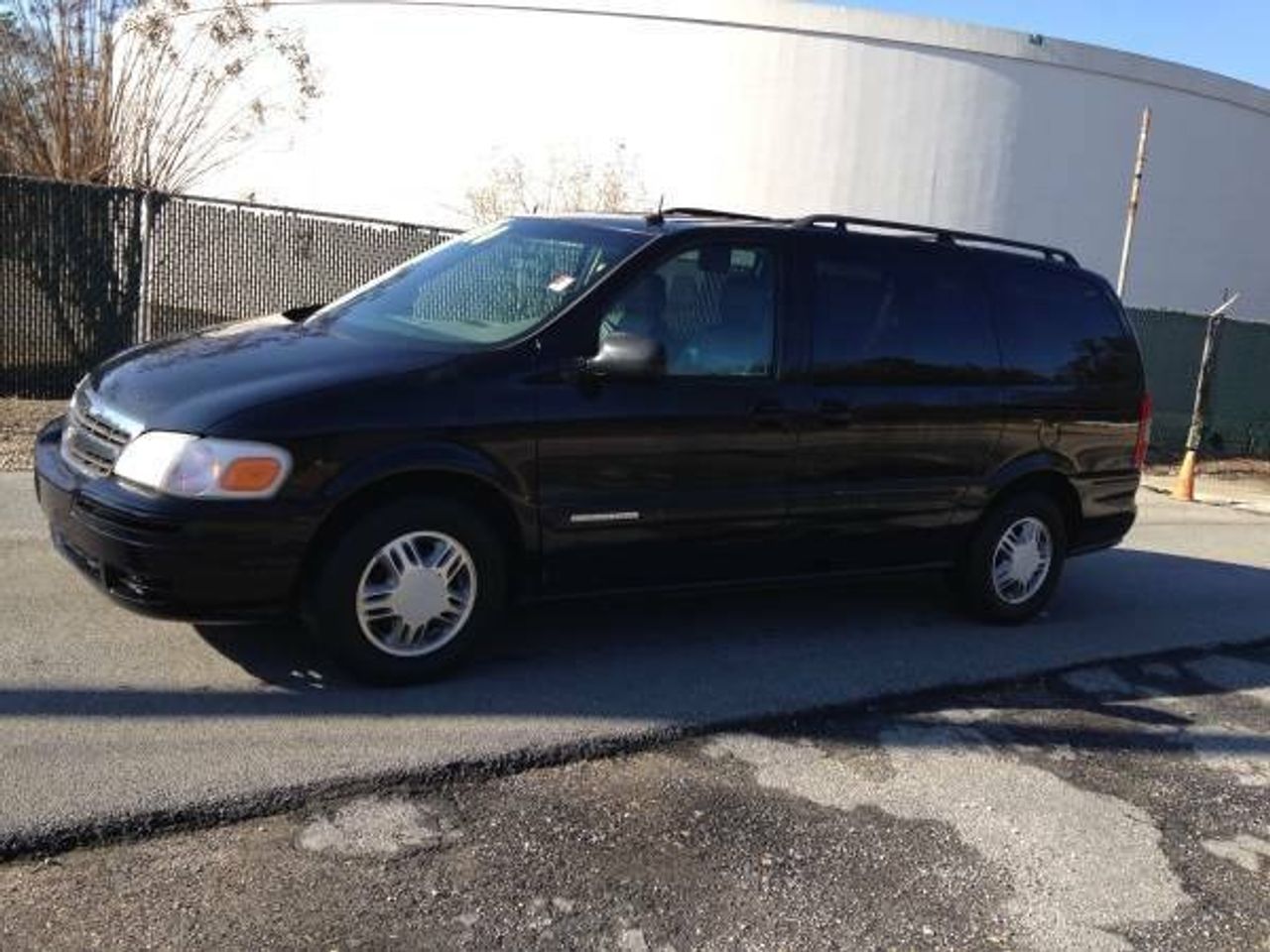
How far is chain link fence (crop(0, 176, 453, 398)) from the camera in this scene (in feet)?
36.8

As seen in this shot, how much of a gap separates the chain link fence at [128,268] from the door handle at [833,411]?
6.86 metres

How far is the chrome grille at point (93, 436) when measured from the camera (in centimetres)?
455

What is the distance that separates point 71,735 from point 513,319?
2228 millimetres

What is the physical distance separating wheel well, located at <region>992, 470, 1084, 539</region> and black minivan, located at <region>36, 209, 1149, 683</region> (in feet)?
0.06

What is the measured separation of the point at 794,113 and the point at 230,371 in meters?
34.9

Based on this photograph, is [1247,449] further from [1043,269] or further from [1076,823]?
[1076,823]

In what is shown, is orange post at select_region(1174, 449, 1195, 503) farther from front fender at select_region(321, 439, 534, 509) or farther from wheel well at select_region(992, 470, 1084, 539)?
front fender at select_region(321, 439, 534, 509)

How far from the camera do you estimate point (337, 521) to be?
15.3 ft

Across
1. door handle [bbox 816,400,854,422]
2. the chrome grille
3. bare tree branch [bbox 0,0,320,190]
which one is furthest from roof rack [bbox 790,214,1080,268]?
bare tree branch [bbox 0,0,320,190]

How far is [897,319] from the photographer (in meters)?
6.06

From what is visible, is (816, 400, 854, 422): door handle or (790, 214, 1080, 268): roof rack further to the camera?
(790, 214, 1080, 268): roof rack

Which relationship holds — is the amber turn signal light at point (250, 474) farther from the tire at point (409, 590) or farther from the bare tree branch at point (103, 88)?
the bare tree branch at point (103, 88)

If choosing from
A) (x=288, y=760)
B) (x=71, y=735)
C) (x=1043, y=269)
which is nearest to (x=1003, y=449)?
(x=1043, y=269)

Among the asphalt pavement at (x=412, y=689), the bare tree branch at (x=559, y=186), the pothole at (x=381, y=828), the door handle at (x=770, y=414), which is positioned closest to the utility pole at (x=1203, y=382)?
the asphalt pavement at (x=412, y=689)
